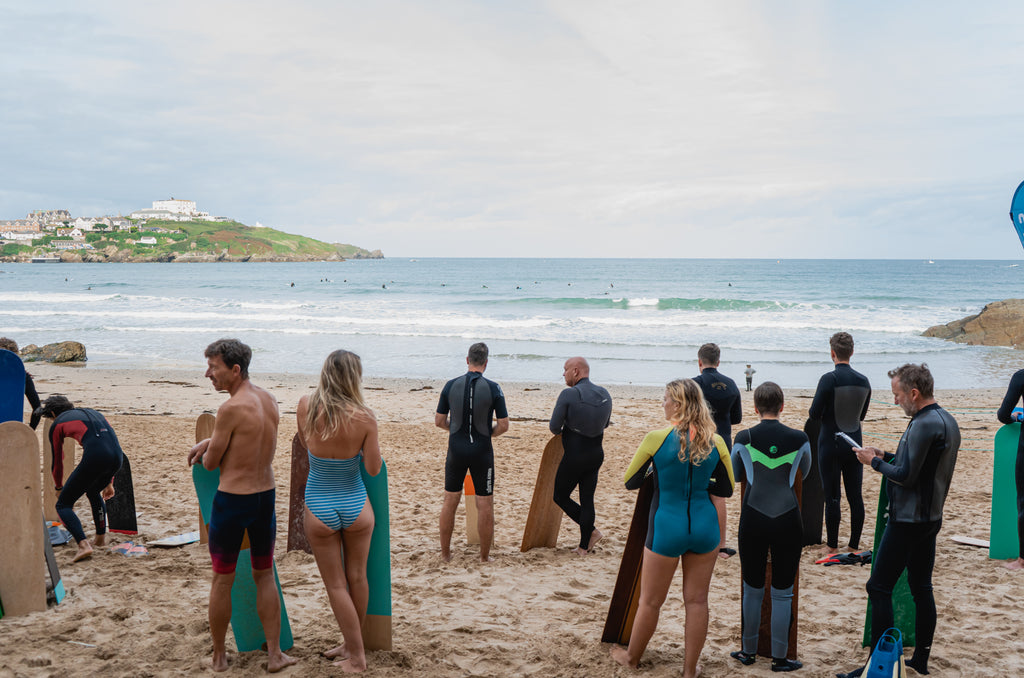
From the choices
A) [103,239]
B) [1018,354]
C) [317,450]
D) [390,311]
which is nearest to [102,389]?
[317,450]

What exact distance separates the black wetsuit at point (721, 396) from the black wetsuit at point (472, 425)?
1.75 m

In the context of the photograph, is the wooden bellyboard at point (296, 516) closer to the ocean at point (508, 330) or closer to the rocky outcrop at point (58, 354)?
the ocean at point (508, 330)

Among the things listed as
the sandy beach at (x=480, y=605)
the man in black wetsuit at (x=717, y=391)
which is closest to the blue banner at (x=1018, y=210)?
the man in black wetsuit at (x=717, y=391)

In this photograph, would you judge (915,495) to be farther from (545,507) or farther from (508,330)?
(508,330)

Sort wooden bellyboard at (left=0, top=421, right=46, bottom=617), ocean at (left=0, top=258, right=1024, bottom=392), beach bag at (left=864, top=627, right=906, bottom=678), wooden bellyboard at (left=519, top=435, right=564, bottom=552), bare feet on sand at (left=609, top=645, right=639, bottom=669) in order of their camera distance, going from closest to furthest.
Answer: beach bag at (left=864, top=627, right=906, bottom=678) → bare feet on sand at (left=609, top=645, right=639, bottom=669) → wooden bellyboard at (left=0, top=421, right=46, bottom=617) → wooden bellyboard at (left=519, top=435, right=564, bottom=552) → ocean at (left=0, top=258, right=1024, bottom=392)

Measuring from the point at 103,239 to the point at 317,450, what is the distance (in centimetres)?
13545

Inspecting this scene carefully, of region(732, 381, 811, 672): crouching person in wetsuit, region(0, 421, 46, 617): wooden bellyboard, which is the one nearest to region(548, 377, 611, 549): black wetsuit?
region(732, 381, 811, 672): crouching person in wetsuit

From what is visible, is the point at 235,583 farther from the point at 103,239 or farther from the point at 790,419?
the point at 103,239

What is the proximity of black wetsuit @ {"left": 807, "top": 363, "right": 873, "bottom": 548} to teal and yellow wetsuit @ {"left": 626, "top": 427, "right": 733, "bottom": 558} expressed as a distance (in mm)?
2423

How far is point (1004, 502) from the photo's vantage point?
543cm

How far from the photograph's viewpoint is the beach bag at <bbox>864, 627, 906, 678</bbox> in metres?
3.22

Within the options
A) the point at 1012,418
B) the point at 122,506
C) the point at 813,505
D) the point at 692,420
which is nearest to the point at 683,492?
the point at 692,420

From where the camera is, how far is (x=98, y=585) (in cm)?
486

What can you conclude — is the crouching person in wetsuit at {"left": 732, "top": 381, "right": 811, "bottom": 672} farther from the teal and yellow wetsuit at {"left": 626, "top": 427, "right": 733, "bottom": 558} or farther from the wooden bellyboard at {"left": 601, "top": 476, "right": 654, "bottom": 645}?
the wooden bellyboard at {"left": 601, "top": 476, "right": 654, "bottom": 645}
